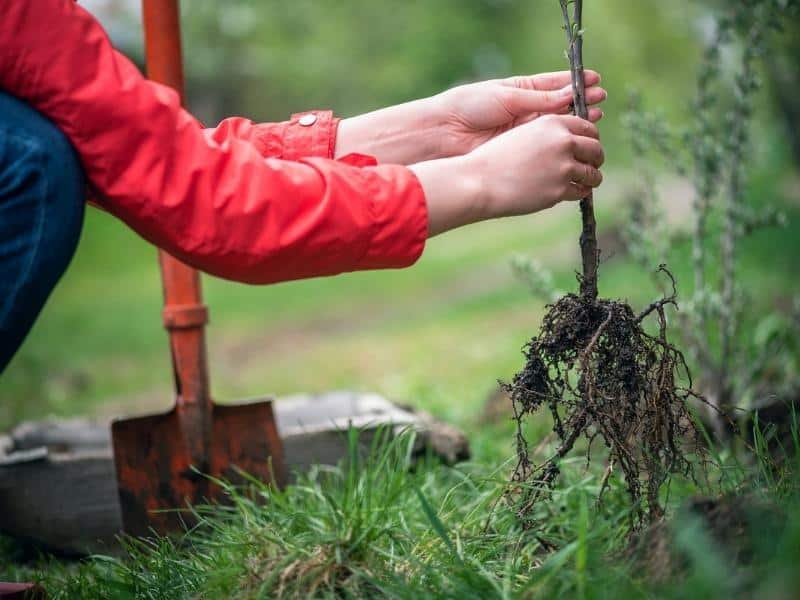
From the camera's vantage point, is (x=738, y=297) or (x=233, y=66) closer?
(x=738, y=297)

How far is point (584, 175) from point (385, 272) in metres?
9.12

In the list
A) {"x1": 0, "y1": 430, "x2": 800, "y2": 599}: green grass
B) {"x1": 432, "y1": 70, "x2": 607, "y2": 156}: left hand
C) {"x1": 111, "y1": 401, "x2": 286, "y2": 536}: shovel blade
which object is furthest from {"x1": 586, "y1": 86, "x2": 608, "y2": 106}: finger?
{"x1": 111, "y1": 401, "x2": 286, "y2": 536}: shovel blade

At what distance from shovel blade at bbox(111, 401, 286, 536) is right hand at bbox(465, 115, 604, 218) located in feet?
4.51

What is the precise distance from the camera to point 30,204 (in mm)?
1535

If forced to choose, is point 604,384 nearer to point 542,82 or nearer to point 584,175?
point 584,175

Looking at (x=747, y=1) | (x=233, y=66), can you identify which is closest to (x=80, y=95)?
(x=747, y=1)

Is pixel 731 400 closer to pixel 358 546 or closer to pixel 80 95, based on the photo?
pixel 358 546

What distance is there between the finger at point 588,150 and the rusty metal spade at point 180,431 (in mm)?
1535

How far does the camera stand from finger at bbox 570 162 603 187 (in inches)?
67.9

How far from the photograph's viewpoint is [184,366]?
290 cm

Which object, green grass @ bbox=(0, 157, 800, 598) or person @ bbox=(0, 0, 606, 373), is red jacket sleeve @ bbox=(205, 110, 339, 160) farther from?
green grass @ bbox=(0, 157, 800, 598)

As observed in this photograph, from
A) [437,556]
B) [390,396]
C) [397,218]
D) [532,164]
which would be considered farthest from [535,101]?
[390,396]

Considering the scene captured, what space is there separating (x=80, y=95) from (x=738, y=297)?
2.44 m

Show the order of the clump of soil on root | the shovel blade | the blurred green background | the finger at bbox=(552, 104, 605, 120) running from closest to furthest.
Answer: the clump of soil on root, the finger at bbox=(552, 104, 605, 120), the shovel blade, the blurred green background
